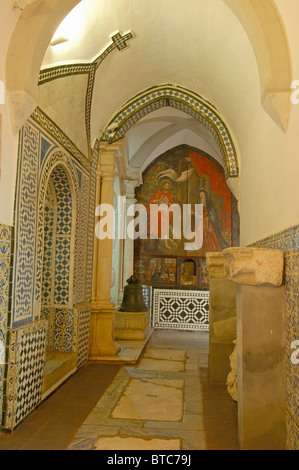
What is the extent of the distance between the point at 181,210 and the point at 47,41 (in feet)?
25.5

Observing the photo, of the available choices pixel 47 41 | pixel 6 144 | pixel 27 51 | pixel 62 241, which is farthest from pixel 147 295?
pixel 27 51

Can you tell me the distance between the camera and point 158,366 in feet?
20.2

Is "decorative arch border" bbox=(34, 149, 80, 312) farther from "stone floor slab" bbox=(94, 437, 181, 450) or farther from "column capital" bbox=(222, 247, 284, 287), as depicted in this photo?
"column capital" bbox=(222, 247, 284, 287)

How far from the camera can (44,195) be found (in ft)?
14.6

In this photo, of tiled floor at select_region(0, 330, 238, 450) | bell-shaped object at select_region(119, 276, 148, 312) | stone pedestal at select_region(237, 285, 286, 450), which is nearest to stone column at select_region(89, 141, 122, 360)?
tiled floor at select_region(0, 330, 238, 450)

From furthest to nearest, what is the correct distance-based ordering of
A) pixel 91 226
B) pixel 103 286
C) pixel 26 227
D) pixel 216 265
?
pixel 103 286
pixel 91 226
pixel 216 265
pixel 26 227

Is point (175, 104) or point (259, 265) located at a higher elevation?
point (175, 104)

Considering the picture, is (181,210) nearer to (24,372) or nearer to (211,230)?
(211,230)

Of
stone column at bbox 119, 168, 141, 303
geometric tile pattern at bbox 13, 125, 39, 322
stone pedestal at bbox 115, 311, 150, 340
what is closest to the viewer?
geometric tile pattern at bbox 13, 125, 39, 322

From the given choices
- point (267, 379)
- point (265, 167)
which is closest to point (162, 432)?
point (267, 379)

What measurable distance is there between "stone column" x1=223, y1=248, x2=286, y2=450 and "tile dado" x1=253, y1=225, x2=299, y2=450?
0.27 feet

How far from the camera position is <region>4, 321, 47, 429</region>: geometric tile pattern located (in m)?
3.51

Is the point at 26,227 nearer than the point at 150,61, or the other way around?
the point at 26,227

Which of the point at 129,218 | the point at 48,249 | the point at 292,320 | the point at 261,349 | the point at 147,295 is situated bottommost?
the point at 147,295
